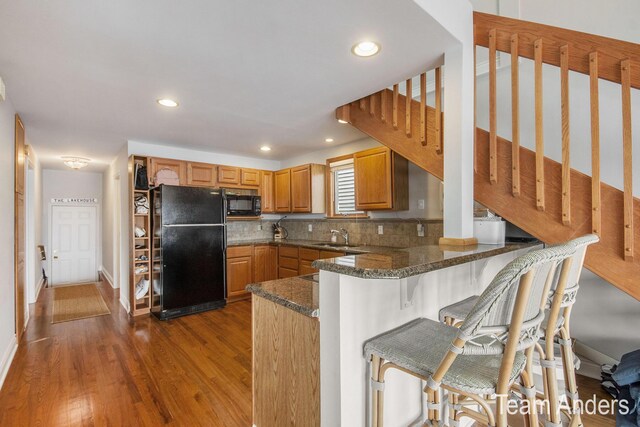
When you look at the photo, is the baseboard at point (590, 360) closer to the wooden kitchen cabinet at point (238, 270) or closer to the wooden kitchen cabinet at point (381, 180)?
the wooden kitchen cabinet at point (381, 180)

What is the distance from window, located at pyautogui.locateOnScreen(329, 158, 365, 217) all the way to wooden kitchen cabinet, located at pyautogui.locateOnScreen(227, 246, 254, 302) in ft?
4.81

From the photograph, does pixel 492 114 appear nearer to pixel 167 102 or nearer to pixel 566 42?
pixel 566 42

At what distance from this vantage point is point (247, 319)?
144 inches

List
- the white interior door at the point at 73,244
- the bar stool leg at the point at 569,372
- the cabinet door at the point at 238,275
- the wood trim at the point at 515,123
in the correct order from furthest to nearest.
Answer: the white interior door at the point at 73,244
the cabinet door at the point at 238,275
the wood trim at the point at 515,123
the bar stool leg at the point at 569,372

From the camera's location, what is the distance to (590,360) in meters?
2.29

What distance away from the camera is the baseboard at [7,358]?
2344 mm

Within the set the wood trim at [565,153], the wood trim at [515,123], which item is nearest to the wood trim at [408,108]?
the wood trim at [515,123]

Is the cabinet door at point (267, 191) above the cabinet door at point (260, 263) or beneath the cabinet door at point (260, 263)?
above

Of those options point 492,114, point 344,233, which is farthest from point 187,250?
point 492,114

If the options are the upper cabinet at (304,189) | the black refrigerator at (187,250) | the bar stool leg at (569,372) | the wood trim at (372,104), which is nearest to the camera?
the bar stool leg at (569,372)

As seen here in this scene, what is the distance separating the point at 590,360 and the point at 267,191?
4427 millimetres

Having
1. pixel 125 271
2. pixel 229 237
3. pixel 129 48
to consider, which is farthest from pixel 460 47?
pixel 125 271

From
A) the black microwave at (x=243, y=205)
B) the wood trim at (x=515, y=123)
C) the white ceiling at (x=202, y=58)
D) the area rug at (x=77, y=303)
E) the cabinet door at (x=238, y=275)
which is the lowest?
the area rug at (x=77, y=303)

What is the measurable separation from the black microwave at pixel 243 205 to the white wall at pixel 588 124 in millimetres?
3599
